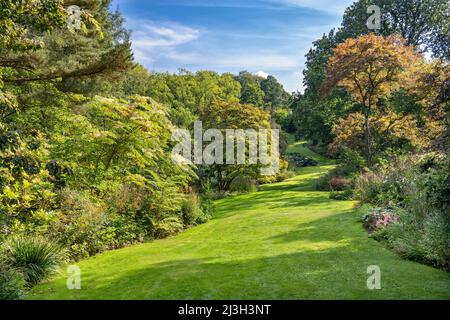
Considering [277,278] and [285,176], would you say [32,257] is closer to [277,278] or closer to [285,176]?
[277,278]

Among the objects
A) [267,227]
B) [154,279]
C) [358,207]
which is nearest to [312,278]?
[154,279]

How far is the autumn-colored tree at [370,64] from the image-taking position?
1605 cm

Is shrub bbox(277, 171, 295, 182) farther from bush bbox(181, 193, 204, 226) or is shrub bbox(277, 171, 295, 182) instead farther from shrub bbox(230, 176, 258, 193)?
bush bbox(181, 193, 204, 226)

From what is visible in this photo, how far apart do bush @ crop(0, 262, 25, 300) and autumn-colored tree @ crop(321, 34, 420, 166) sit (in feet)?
49.4

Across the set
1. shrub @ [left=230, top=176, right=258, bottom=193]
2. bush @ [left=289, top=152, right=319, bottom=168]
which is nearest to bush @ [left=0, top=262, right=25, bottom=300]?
shrub @ [left=230, top=176, right=258, bottom=193]

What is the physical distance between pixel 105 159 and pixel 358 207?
831cm

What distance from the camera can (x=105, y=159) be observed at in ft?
35.7

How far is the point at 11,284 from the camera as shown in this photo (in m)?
5.31

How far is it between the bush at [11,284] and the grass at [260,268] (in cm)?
30

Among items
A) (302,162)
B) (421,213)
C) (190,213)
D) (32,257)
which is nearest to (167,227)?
(190,213)

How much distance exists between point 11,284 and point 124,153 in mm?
5681

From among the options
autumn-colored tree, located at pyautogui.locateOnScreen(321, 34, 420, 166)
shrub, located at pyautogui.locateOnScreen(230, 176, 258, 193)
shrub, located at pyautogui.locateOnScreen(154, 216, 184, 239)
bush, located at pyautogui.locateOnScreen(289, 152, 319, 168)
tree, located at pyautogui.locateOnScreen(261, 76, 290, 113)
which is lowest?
shrub, located at pyautogui.locateOnScreen(154, 216, 184, 239)

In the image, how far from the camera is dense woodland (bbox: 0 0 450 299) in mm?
6016

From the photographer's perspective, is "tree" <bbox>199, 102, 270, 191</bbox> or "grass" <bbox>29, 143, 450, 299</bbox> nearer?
"grass" <bbox>29, 143, 450, 299</bbox>
